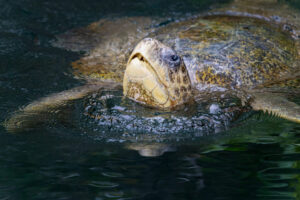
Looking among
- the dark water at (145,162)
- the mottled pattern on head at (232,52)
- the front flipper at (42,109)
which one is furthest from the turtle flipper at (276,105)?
the front flipper at (42,109)

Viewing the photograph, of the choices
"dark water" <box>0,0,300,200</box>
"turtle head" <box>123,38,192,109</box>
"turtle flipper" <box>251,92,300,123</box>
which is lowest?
"dark water" <box>0,0,300,200</box>

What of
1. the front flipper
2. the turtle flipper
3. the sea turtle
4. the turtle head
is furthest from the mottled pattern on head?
the front flipper

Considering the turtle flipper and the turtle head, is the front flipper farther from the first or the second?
the turtle flipper

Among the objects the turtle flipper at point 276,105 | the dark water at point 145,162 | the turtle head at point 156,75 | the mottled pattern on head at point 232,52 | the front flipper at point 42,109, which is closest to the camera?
the dark water at point 145,162

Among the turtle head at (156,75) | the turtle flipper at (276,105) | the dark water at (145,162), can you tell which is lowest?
the dark water at (145,162)

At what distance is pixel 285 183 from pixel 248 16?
13.8 feet

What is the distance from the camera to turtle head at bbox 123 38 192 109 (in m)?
3.12

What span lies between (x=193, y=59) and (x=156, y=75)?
950 mm

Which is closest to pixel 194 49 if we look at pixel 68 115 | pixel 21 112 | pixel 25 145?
pixel 68 115

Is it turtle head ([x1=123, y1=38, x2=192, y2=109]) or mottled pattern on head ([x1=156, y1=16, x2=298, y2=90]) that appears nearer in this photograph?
turtle head ([x1=123, y1=38, x2=192, y2=109])

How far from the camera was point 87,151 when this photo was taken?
8.16 feet

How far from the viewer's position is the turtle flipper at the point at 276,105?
325 cm

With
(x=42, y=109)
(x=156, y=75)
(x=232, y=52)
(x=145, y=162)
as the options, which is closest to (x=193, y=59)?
(x=232, y=52)

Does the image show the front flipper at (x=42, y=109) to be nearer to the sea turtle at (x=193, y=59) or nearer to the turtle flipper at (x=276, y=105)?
the sea turtle at (x=193, y=59)
